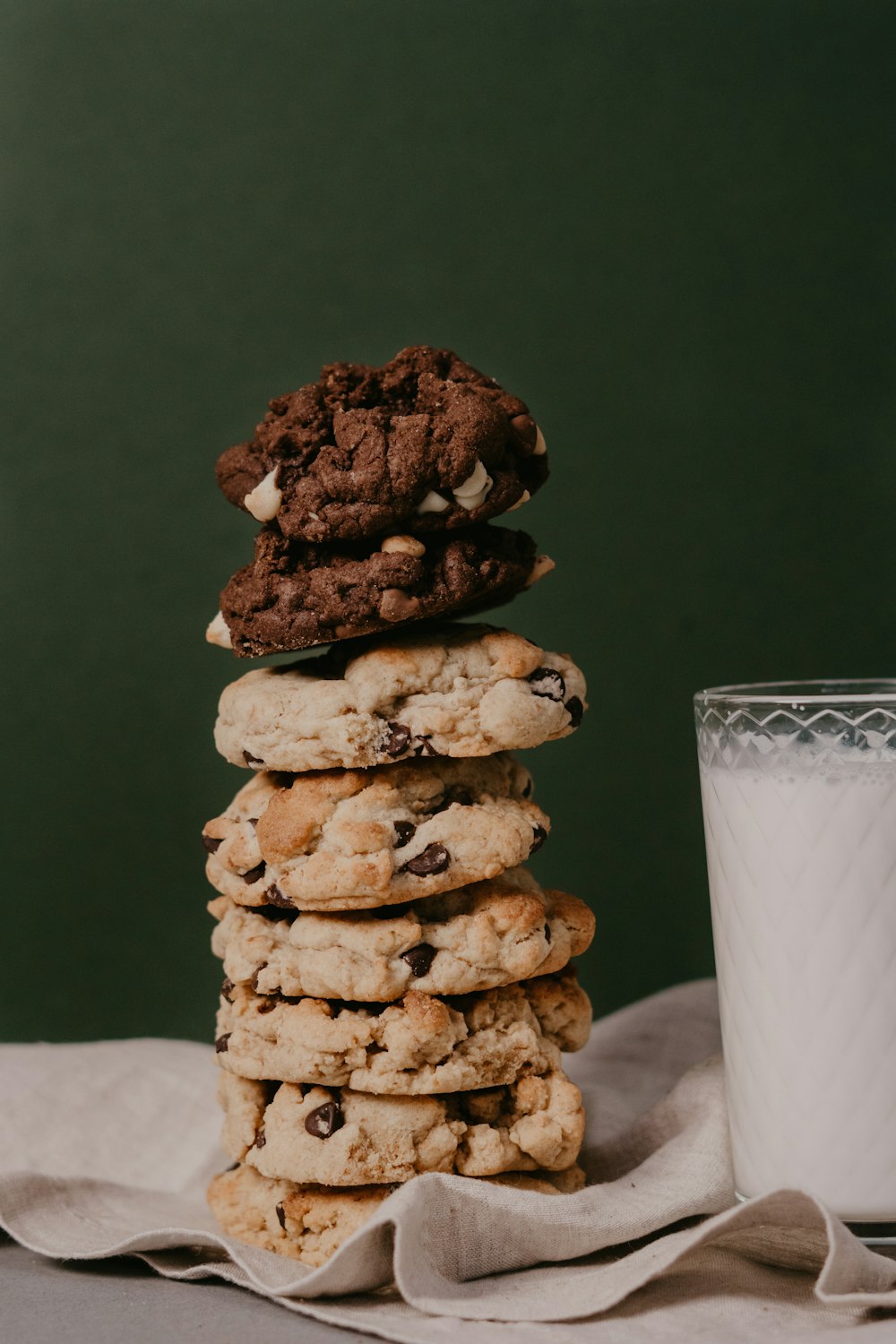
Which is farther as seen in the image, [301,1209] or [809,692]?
[809,692]

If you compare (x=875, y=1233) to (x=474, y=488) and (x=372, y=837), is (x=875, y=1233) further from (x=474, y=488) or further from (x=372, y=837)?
(x=474, y=488)

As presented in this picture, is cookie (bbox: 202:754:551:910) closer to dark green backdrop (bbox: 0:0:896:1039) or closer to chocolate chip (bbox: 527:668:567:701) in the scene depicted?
chocolate chip (bbox: 527:668:567:701)

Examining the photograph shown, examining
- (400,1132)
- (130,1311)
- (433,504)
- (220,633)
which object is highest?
(433,504)

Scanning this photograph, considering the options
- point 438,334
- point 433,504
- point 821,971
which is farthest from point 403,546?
point 438,334

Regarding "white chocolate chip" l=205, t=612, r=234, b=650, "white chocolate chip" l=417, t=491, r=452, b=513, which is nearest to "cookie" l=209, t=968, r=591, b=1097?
"white chocolate chip" l=205, t=612, r=234, b=650

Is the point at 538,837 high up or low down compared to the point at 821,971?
up

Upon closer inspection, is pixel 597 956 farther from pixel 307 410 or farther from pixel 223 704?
pixel 307 410

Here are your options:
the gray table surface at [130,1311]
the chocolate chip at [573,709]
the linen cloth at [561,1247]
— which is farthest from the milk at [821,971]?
the gray table surface at [130,1311]

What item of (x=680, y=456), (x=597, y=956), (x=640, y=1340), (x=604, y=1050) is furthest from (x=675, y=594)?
(x=640, y=1340)
